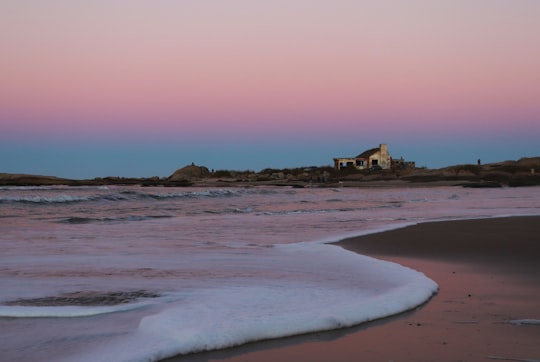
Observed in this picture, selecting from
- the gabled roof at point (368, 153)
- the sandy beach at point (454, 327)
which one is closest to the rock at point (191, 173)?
the gabled roof at point (368, 153)

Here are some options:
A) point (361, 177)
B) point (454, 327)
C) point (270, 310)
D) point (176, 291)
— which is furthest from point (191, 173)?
point (454, 327)

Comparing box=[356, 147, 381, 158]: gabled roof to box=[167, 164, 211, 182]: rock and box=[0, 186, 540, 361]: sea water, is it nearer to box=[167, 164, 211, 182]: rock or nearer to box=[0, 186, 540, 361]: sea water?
box=[167, 164, 211, 182]: rock

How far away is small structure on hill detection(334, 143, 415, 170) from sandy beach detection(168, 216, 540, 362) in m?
69.6

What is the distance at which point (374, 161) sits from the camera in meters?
79.9

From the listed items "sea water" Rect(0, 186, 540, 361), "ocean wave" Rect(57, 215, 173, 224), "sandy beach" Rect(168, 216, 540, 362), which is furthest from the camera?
"ocean wave" Rect(57, 215, 173, 224)

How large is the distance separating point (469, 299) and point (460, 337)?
146cm

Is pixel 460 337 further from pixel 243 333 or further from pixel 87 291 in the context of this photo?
pixel 87 291

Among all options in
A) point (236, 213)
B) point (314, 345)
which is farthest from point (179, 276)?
point (236, 213)

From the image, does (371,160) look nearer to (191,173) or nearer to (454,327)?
(191,173)

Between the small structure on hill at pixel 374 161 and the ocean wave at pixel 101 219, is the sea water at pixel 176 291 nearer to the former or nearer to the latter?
the ocean wave at pixel 101 219

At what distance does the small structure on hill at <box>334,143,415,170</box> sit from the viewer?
79562 millimetres

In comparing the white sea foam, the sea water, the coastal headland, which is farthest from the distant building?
the white sea foam

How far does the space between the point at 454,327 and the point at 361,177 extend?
5874cm

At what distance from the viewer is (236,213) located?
20062 mm
